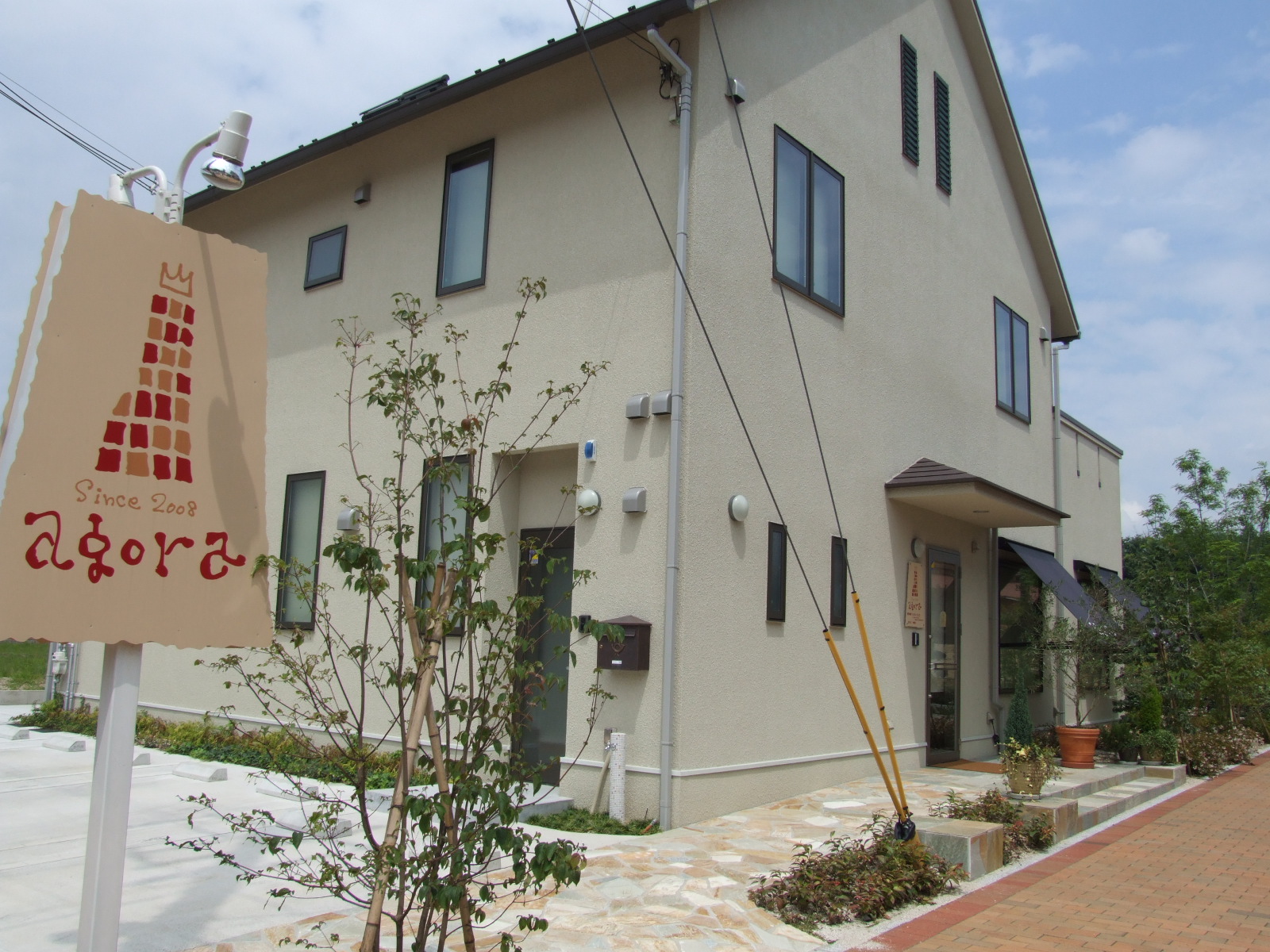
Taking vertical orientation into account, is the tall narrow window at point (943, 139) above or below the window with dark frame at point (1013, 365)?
above

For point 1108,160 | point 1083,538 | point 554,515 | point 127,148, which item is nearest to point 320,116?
point 127,148

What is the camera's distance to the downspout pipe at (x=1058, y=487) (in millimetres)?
15812

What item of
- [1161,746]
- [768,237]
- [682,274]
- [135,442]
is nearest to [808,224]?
[768,237]

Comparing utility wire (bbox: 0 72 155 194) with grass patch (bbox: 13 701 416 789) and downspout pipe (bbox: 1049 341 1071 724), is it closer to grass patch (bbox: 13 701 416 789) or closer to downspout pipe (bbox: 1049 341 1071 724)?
grass patch (bbox: 13 701 416 789)

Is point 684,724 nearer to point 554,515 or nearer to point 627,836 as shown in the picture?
point 627,836

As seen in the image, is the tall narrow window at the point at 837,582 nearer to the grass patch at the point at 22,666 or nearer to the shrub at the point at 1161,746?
the shrub at the point at 1161,746

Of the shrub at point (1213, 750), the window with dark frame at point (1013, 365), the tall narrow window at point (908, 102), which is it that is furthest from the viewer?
the window with dark frame at point (1013, 365)

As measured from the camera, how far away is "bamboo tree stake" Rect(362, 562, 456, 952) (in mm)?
3721

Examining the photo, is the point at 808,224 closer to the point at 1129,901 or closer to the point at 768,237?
the point at 768,237

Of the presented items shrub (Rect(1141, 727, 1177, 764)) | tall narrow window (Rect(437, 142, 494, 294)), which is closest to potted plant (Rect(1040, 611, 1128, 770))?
shrub (Rect(1141, 727, 1177, 764))

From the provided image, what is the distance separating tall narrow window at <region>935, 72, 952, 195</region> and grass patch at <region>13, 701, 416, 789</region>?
1009 cm

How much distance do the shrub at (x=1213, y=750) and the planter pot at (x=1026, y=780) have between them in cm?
512

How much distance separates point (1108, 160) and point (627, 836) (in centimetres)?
857

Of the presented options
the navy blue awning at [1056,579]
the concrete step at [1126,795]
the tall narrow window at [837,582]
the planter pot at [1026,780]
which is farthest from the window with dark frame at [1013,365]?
the planter pot at [1026,780]
